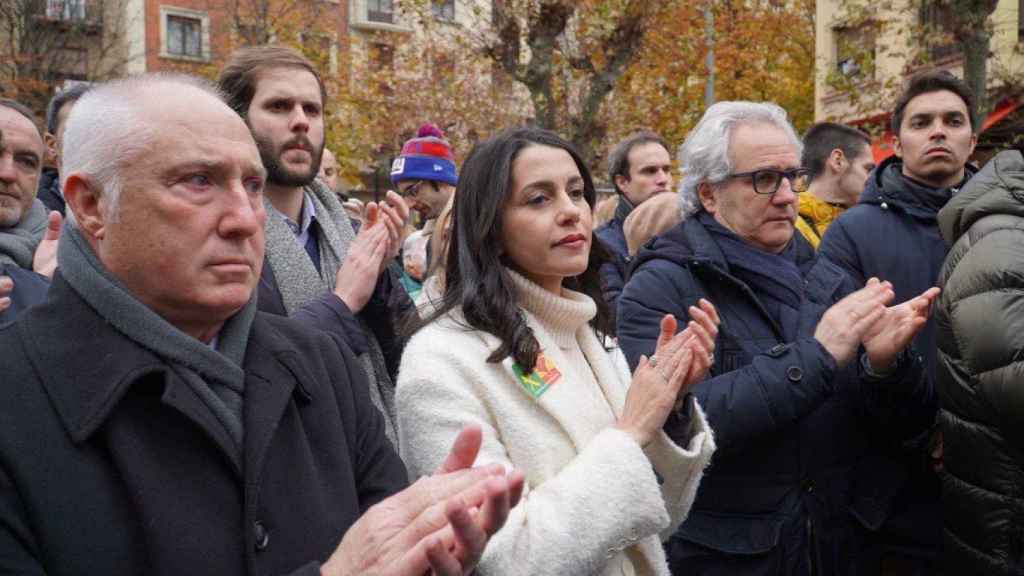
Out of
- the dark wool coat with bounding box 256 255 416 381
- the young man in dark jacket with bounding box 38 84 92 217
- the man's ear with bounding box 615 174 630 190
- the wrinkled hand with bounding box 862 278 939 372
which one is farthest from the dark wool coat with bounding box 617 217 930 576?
the man's ear with bounding box 615 174 630 190

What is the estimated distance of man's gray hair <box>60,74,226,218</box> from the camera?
180cm

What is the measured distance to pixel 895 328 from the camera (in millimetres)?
3059

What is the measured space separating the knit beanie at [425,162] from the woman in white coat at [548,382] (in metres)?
3.42

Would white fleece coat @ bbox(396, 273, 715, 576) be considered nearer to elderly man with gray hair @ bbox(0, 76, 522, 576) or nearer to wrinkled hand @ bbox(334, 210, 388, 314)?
elderly man with gray hair @ bbox(0, 76, 522, 576)

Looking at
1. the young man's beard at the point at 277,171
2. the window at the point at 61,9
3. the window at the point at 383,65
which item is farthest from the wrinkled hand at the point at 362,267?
the window at the point at 383,65

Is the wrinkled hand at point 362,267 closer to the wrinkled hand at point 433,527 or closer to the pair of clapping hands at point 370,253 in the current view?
the pair of clapping hands at point 370,253

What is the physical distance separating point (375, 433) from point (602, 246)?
1169 mm

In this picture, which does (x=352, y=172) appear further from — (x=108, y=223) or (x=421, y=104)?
(x=108, y=223)

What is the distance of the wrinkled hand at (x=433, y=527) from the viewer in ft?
5.06

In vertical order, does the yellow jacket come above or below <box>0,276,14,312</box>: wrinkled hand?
above

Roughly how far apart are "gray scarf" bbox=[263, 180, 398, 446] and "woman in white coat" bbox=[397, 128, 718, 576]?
2.25ft

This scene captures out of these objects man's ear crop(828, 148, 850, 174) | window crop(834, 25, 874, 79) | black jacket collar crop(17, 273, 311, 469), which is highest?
window crop(834, 25, 874, 79)

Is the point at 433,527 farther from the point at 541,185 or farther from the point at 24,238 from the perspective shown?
the point at 24,238

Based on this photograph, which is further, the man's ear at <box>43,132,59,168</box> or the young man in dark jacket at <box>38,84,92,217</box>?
the man's ear at <box>43,132,59,168</box>
